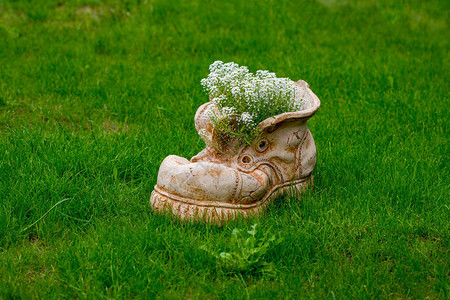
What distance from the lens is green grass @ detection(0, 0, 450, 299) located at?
2.71 m

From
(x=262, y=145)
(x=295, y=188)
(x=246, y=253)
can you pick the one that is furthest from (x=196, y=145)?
(x=246, y=253)

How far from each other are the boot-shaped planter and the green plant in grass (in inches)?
10.1

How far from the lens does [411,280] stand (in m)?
2.67

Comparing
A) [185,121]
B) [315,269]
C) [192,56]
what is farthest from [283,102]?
[192,56]

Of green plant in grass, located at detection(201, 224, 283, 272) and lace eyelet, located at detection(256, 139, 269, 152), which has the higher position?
lace eyelet, located at detection(256, 139, 269, 152)

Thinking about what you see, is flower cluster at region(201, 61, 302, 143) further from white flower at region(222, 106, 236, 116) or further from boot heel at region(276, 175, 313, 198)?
boot heel at region(276, 175, 313, 198)

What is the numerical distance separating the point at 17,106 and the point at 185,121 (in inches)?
68.7

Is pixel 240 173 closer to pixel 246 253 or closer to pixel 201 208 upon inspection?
Answer: pixel 201 208

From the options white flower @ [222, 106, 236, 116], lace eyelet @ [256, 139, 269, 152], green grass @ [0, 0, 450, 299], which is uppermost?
white flower @ [222, 106, 236, 116]

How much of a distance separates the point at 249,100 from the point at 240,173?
0.50 m

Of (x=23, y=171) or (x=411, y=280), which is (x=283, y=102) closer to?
(x=411, y=280)

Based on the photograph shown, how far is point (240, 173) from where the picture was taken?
3.03m

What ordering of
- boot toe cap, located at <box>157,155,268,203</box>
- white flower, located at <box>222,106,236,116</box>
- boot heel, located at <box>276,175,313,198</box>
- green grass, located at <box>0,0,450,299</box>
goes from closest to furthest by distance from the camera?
green grass, located at <box>0,0,450,299</box> → boot toe cap, located at <box>157,155,268,203</box> → white flower, located at <box>222,106,236,116</box> → boot heel, located at <box>276,175,313,198</box>

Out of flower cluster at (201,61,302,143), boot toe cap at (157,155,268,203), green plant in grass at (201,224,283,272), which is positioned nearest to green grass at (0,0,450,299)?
green plant in grass at (201,224,283,272)
